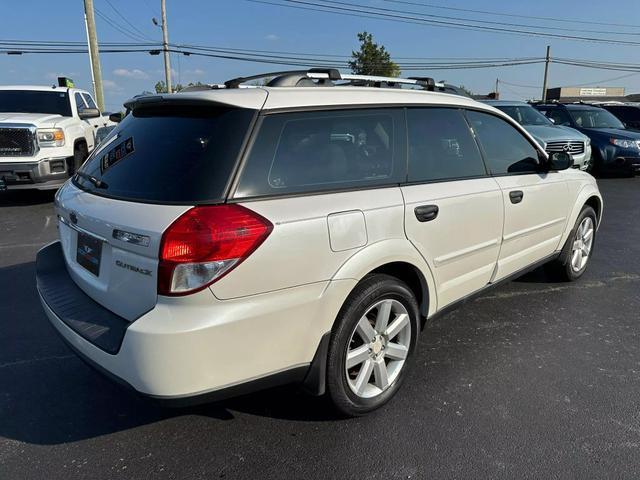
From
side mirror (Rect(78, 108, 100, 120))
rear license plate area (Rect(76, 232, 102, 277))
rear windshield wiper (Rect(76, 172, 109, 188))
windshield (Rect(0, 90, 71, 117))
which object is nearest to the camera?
rear license plate area (Rect(76, 232, 102, 277))

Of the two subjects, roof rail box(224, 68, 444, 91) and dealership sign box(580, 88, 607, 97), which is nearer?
roof rail box(224, 68, 444, 91)

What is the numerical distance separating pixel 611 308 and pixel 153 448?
375cm

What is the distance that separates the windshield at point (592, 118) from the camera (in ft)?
42.8

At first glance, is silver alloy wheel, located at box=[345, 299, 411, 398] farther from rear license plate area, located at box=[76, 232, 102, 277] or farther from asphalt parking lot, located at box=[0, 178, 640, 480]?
rear license plate area, located at box=[76, 232, 102, 277]

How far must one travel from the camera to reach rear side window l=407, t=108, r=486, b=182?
2992 mm

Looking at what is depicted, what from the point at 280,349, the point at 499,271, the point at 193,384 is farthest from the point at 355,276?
the point at 499,271

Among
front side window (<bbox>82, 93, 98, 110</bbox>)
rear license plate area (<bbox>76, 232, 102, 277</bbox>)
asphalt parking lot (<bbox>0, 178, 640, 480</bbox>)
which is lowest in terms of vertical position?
asphalt parking lot (<bbox>0, 178, 640, 480</bbox>)

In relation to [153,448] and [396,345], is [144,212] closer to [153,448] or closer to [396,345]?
[153,448]

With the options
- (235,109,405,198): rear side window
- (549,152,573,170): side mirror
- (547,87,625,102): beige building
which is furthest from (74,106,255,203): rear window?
(547,87,625,102): beige building

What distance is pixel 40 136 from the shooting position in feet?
27.0

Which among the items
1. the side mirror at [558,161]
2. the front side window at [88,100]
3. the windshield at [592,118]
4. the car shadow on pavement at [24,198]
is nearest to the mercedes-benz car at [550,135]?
the windshield at [592,118]

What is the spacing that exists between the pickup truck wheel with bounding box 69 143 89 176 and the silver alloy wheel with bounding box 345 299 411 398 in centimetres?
756

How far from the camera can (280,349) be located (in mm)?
2266

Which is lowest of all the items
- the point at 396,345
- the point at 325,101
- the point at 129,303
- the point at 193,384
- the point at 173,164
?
the point at 396,345
